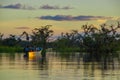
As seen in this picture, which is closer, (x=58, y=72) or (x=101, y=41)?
(x=58, y=72)

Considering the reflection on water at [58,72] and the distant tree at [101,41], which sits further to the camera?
the distant tree at [101,41]

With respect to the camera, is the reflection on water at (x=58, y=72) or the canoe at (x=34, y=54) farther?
the canoe at (x=34, y=54)

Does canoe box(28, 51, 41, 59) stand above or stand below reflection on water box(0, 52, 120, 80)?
above

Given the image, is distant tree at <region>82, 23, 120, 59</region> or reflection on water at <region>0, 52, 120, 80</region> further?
distant tree at <region>82, 23, 120, 59</region>

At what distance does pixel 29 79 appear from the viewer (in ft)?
37.6

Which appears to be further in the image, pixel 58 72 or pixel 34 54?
pixel 34 54

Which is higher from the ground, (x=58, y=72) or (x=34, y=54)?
(x=34, y=54)

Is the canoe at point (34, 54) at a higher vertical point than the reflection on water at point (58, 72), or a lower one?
higher

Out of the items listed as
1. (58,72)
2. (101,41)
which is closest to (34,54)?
(101,41)

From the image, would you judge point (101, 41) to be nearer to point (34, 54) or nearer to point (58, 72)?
point (34, 54)

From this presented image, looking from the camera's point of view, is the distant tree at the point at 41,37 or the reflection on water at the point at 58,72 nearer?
the reflection on water at the point at 58,72

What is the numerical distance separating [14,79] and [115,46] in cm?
2404

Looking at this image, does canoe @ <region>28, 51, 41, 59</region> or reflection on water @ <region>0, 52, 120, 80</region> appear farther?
canoe @ <region>28, 51, 41, 59</region>

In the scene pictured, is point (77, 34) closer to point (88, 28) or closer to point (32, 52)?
point (88, 28)
